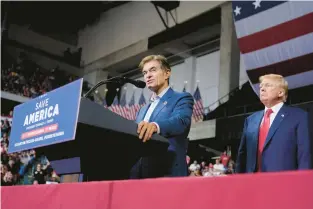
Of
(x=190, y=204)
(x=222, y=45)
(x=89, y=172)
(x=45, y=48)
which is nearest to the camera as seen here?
(x=190, y=204)

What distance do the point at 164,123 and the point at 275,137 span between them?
56cm

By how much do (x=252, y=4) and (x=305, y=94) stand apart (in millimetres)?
1698

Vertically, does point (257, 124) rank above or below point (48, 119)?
above

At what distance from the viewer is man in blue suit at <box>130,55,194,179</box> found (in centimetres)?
160

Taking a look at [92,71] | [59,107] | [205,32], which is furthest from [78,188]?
[92,71]

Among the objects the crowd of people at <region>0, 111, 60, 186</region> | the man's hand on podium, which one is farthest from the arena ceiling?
the man's hand on podium

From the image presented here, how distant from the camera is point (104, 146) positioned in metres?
1.51

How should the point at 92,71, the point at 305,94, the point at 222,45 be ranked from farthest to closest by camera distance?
1. the point at 92,71
2. the point at 222,45
3. the point at 305,94

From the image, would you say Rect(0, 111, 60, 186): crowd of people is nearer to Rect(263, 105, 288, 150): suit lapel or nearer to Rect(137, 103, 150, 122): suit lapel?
Rect(137, 103, 150, 122): suit lapel

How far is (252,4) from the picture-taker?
686 centimetres

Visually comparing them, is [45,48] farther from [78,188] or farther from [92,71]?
[78,188]

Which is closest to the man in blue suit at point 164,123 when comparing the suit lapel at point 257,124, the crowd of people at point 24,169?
the suit lapel at point 257,124

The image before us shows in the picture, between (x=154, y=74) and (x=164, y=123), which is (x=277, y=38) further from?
(x=164, y=123)

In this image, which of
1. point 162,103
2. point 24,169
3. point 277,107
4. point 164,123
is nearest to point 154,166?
point 164,123
